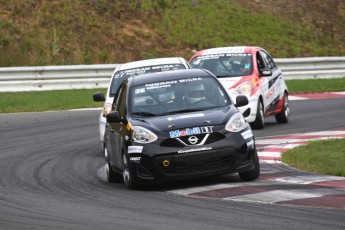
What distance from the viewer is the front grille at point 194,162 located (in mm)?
11891

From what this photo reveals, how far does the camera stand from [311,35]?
3847 centimetres

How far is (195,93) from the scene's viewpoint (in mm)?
13242

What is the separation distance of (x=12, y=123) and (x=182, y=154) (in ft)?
39.6

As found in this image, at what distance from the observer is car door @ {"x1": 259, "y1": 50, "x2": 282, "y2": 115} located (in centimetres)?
2000

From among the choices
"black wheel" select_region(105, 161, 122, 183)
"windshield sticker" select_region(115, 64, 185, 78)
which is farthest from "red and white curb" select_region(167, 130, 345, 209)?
"windshield sticker" select_region(115, 64, 185, 78)

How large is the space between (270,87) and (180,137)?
28.0 feet

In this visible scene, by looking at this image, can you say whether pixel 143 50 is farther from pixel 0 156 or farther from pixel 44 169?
pixel 44 169

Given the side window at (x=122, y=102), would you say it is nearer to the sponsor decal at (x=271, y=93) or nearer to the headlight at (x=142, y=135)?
the headlight at (x=142, y=135)

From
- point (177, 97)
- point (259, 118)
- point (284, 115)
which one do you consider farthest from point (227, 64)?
point (177, 97)

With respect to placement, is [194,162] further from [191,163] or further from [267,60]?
[267,60]

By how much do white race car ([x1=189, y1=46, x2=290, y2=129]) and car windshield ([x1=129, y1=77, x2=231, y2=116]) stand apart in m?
5.58

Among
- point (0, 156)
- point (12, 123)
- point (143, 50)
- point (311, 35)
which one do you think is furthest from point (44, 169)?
point (311, 35)

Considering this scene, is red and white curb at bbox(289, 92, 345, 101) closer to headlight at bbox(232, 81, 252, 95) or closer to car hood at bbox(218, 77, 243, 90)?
car hood at bbox(218, 77, 243, 90)

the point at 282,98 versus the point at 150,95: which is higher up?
the point at 150,95
